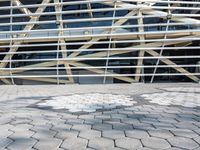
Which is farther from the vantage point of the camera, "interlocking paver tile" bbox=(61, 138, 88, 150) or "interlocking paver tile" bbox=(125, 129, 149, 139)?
"interlocking paver tile" bbox=(125, 129, 149, 139)

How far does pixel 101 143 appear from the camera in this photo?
349 centimetres

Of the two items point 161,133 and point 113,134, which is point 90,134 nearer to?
point 113,134

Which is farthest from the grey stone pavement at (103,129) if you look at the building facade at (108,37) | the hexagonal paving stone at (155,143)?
the building facade at (108,37)

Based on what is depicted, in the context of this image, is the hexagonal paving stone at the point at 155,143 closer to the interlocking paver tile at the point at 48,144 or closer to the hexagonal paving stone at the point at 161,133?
the hexagonal paving stone at the point at 161,133

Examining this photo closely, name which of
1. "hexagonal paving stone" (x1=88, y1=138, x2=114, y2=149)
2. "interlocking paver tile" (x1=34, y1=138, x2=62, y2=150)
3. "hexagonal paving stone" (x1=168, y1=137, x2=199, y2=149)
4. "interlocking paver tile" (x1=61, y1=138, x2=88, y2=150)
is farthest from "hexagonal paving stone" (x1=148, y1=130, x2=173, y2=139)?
"interlocking paver tile" (x1=34, y1=138, x2=62, y2=150)

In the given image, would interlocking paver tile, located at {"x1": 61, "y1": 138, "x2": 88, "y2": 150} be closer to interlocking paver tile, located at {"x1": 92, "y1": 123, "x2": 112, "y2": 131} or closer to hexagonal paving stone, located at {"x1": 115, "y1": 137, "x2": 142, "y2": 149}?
hexagonal paving stone, located at {"x1": 115, "y1": 137, "x2": 142, "y2": 149}

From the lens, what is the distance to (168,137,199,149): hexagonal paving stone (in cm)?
329

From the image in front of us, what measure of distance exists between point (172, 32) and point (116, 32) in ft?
9.55

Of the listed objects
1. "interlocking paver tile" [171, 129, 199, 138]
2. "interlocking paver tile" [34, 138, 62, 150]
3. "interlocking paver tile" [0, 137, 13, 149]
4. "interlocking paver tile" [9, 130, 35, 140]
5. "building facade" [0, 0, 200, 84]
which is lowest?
"interlocking paver tile" [9, 130, 35, 140]

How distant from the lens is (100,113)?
5453 millimetres

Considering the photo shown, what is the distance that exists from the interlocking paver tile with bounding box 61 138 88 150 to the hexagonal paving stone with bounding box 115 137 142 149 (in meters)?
0.41

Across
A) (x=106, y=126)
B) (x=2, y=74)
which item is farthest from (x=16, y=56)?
(x=106, y=126)

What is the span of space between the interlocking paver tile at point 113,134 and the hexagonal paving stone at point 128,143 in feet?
0.47

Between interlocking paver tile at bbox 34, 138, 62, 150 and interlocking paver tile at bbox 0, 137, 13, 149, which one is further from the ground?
interlocking paver tile at bbox 34, 138, 62, 150
